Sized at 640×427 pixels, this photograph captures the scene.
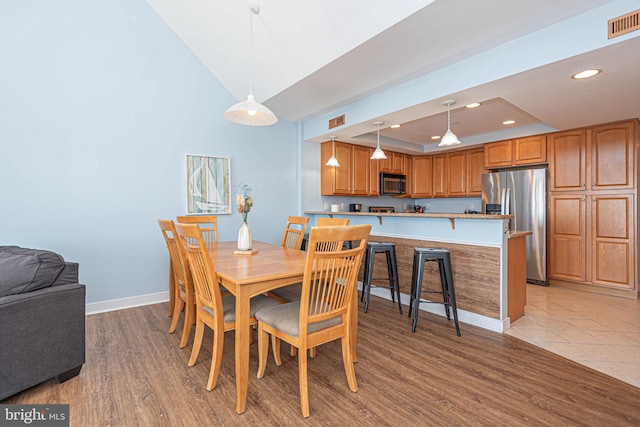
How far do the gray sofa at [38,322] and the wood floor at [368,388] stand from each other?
0.53 ft

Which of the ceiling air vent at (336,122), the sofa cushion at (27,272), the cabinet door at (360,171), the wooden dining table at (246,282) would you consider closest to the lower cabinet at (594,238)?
the cabinet door at (360,171)

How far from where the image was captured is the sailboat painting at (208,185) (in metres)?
3.69

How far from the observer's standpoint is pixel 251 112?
7.71 feet

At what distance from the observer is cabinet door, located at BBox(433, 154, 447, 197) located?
593 cm

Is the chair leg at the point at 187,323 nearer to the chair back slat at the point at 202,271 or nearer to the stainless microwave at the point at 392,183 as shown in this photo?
the chair back slat at the point at 202,271

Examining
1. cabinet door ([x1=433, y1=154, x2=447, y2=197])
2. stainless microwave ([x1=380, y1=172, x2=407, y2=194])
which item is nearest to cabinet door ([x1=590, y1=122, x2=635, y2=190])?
cabinet door ([x1=433, y1=154, x2=447, y2=197])

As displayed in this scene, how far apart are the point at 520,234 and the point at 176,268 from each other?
10.7 ft

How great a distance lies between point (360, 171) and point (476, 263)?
277 cm

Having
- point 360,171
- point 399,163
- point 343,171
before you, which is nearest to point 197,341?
point 343,171

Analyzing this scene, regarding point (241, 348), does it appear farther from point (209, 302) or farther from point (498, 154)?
point (498, 154)

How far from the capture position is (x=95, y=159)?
3.13m

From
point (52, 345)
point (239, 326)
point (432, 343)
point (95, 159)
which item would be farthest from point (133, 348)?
point (432, 343)

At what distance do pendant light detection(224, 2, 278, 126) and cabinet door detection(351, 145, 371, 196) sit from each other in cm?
266

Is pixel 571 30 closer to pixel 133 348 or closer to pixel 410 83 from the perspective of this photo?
pixel 410 83
